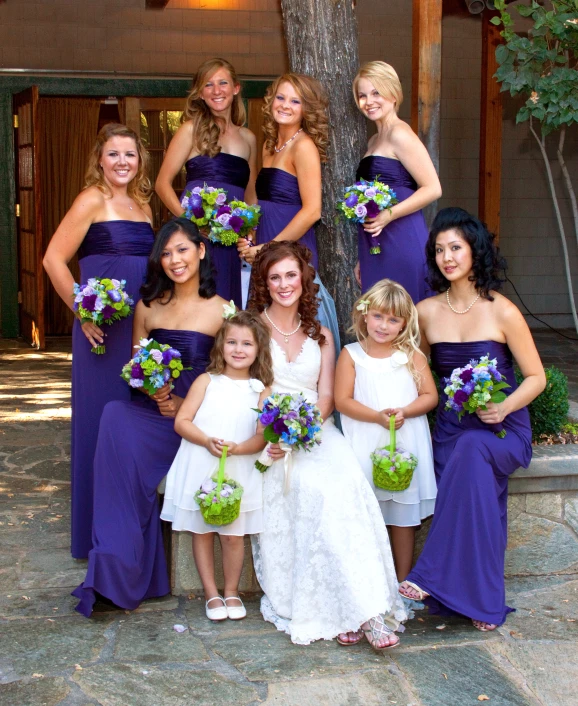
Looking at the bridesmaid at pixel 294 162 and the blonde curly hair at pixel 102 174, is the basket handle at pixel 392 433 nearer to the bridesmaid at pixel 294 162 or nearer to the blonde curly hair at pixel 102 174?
the bridesmaid at pixel 294 162

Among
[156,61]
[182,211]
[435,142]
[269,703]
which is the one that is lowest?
[269,703]

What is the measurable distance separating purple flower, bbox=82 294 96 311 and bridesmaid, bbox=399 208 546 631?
157 centimetres

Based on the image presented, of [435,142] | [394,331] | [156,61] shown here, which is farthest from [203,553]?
[156,61]

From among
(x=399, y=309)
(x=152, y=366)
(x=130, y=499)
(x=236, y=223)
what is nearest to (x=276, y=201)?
(x=236, y=223)

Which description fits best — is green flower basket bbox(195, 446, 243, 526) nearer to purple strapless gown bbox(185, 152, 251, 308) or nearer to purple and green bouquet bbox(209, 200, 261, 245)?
purple and green bouquet bbox(209, 200, 261, 245)

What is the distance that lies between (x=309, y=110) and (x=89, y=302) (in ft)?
5.19

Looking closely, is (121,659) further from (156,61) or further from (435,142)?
(156,61)

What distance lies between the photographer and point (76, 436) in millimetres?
4688

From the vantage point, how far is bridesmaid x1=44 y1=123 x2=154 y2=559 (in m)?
4.66

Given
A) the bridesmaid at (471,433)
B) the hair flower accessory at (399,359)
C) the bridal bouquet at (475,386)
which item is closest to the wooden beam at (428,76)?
the bridesmaid at (471,433)

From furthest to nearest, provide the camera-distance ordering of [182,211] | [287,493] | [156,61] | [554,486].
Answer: [156,61], [182,211], [554,486], [287,493]

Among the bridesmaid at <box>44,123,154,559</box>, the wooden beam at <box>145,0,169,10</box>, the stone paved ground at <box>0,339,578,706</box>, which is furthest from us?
the wooden beam at <box>145,0,169,10</box>

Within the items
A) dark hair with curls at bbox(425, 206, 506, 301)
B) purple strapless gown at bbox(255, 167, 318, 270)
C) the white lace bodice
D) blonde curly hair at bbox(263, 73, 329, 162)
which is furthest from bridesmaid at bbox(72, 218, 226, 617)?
dark hair with curls at bbox(425, 206, 506, 301)

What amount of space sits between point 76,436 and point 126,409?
19.3 inches
